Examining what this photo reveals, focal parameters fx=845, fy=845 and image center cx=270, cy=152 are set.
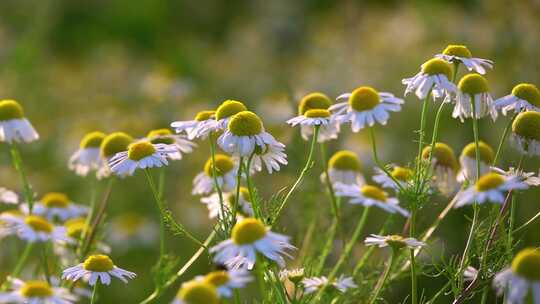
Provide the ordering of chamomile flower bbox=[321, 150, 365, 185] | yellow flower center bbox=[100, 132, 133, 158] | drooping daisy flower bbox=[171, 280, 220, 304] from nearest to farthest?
1. drooping daisy flower bbox=[171, 280, 220, 304]
2. yellow flower center bbox=[100, 132, 133, 158]
3. chamomile flower bbox=[321, 150, 365, 185]

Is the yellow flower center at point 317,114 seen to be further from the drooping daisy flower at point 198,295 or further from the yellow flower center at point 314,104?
the drooping daisy flower at point 198,295

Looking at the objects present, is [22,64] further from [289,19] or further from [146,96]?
[289,19]

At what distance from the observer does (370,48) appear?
22.4 feet

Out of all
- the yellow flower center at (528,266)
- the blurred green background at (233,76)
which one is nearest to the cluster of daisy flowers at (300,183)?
the yellow flower center at (528,266)

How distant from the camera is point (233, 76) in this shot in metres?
6.72

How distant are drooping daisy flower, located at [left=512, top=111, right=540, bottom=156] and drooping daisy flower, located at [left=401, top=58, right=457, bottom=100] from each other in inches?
6.7

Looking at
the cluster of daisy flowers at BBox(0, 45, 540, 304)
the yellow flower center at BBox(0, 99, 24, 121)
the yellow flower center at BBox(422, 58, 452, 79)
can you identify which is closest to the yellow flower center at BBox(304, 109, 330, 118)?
the cluster of daisy flowers at BBox(0, 45, 540, 304)

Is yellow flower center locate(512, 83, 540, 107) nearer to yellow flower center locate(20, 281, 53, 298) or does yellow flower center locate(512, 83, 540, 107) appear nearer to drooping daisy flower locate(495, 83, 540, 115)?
drooping daisy flower locate(495, 83, 540, 115)

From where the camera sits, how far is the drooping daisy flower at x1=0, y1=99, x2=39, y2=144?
2512 millimetres

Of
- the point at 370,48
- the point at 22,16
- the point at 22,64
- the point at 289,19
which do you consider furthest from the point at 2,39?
the point at 370,48

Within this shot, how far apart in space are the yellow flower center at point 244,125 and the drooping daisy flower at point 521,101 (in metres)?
0.59

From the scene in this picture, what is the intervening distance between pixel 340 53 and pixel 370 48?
1.08 ft

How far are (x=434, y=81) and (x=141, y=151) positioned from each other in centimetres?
74

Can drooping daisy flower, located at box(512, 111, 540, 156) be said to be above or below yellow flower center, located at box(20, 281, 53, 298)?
above
